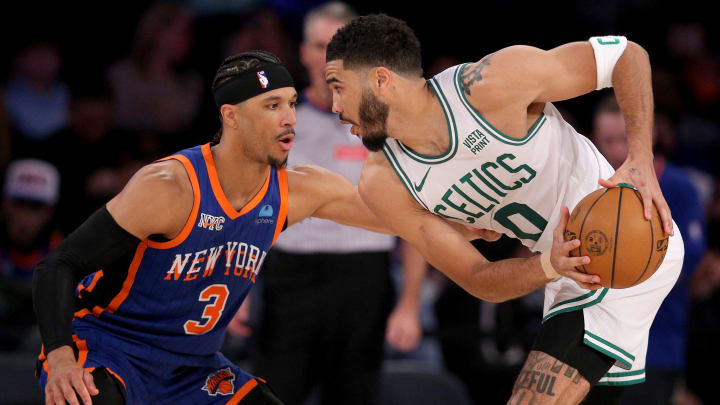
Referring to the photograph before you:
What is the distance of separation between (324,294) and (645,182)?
2327 mm

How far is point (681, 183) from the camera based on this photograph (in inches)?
204

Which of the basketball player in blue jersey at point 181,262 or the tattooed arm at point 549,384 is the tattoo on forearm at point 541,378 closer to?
the tattooed arm at point 549,384

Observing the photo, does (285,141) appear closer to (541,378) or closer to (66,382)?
(66,382)

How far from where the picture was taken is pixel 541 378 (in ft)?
11.6

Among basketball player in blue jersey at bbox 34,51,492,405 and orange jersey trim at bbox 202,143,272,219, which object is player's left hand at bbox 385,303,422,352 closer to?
basketball player in blue jersey at bbox 34,51,492,405

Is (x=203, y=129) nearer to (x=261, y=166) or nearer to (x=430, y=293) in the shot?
(x=430, y=293)

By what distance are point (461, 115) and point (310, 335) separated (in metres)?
1.98

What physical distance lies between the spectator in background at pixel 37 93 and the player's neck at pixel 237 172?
3.89 metres

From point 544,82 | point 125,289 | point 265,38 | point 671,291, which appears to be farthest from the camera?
point 265,38

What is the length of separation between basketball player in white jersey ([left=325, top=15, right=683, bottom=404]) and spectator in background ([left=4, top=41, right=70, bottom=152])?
172 inches

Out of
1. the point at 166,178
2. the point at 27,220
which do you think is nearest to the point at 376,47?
the point at 166,178

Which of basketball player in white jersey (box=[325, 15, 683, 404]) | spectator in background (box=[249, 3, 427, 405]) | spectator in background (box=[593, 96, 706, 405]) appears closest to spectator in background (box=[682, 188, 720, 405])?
spectator in background (box=[593, 96, 706, 405])

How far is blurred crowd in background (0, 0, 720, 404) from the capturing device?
19.4 feet

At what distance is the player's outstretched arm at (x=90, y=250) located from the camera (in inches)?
135
